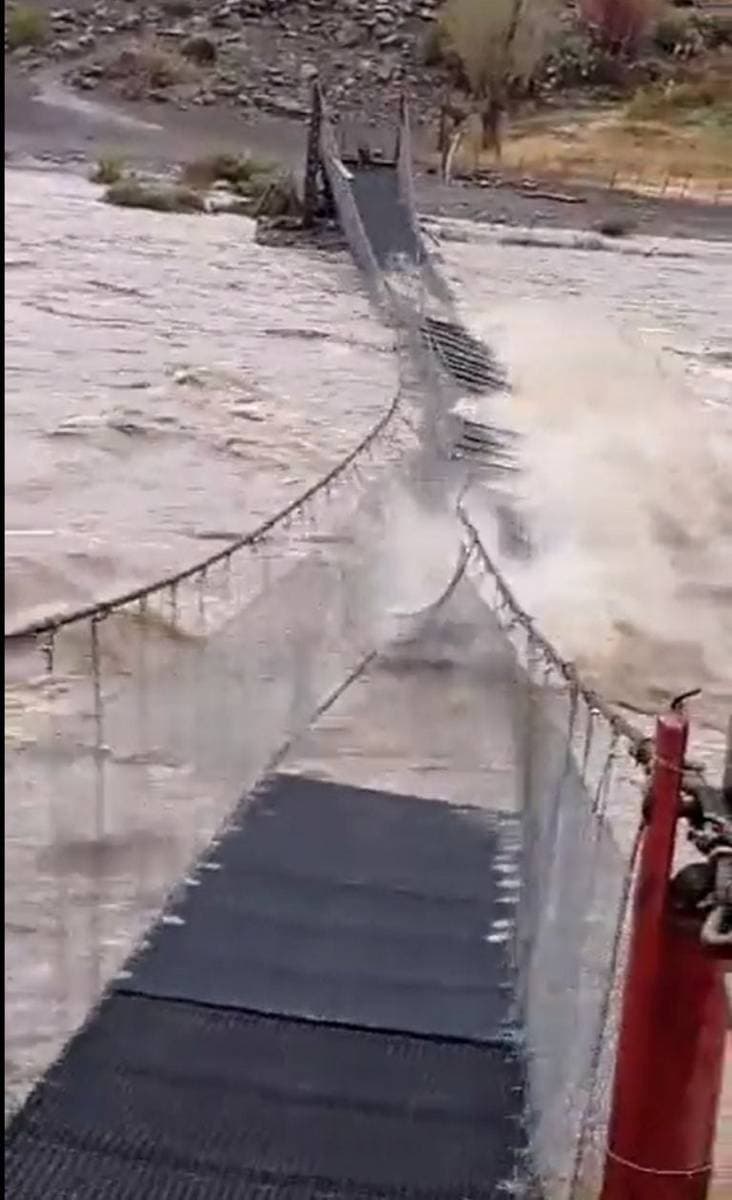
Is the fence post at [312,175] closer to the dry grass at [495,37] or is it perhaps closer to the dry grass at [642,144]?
the dry grass at [642,144]

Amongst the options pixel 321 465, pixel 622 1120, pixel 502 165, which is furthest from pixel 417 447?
pixel 502 165

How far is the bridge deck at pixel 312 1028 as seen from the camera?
1.19 m

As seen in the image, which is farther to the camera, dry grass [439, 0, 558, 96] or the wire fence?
dry grass [439, 0, 558, 96]

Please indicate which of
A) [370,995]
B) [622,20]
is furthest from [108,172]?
[370,995]

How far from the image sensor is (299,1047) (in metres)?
1.33

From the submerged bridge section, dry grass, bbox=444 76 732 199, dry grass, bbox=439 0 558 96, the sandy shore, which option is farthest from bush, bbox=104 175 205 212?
the submerged bridge section

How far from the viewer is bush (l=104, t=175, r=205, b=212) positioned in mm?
6984

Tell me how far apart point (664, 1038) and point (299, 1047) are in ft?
1.17

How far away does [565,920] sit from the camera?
1.22 meters

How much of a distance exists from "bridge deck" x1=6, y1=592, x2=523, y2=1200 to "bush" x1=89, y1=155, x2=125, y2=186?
227 inches

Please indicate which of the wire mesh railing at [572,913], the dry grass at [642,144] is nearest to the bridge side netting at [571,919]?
the wire mesh railing at [572,913]

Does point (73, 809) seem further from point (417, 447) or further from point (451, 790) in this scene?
point (417, 447)

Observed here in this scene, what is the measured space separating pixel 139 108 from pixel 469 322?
400 cm

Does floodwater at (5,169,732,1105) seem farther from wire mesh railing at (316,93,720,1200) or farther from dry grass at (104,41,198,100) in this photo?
dry grass at (104,41,198,100)
